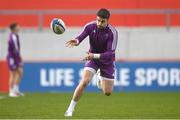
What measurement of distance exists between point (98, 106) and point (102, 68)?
258cm

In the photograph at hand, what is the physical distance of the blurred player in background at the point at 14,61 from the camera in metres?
21.1

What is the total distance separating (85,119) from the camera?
13.4m

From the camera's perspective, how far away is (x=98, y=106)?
1688 cm

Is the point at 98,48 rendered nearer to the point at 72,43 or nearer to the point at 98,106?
the point at 72,43

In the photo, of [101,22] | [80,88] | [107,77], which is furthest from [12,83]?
[101,22]

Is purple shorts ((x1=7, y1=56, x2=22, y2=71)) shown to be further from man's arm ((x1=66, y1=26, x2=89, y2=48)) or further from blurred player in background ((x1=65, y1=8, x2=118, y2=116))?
man's arm ((x1=66, y1=26, x2=89, y2=48))

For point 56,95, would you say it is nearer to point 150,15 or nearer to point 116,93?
point 116,93

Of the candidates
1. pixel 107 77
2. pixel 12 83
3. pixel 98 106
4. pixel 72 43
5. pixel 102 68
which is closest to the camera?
pixel 72 43

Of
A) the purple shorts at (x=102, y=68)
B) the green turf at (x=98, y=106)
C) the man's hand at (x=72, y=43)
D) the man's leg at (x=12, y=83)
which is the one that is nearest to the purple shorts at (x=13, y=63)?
the man's leg at (x=12, y=83)

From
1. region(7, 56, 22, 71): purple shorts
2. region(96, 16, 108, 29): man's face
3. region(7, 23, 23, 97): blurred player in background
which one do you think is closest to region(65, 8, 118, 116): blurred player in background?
region(96, 16, 108, 29): man's face

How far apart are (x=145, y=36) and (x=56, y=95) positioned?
153 inches

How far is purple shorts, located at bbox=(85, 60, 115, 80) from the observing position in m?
14.1

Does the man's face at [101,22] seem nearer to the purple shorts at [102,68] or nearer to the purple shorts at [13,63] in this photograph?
the purple shorts at [102,68]

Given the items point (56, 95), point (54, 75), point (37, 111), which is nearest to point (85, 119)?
point (37, 111)
